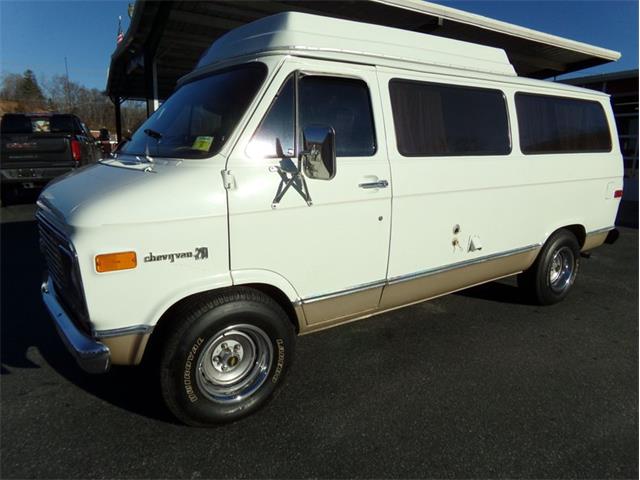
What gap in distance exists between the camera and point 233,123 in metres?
2.70

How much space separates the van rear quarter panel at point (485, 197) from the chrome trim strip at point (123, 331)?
1773 mm

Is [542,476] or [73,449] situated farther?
[73,449]

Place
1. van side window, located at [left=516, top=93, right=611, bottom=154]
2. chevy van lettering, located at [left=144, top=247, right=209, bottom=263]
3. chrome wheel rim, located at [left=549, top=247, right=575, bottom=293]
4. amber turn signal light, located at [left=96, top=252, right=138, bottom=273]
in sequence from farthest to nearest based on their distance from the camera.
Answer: chrome wheel rim, located at [left=549, top=247, right=575, bottom=293]
van side window, located at [left=516, top=93, right=611, bottom=154]
chevy van lettering, located at [left=144, top=247, right=209, bottom=263]
amber turn signal light, located at [left=96, top=252, right=138, bottom=273]

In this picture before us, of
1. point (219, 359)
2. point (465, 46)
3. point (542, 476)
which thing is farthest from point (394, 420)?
point (465, 46)

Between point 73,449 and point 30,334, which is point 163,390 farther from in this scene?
point 30,334

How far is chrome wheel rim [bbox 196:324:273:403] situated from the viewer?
2.77 metres

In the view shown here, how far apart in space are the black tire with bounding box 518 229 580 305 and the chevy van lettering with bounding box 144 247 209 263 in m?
3.55

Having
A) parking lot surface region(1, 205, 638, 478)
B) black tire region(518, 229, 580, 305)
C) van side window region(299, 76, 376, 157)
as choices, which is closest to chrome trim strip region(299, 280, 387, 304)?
parking lot surface region(1, 205, 638, 478)

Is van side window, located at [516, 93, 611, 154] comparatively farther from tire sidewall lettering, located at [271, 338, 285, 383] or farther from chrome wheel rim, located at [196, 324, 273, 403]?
chrome wheel rim, located at [196, 324, 273, 403]

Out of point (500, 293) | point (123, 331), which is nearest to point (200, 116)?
point (123, 331)

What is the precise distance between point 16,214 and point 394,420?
31.8 feet

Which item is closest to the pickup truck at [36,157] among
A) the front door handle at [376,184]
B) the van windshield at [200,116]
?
the van windshield at [200,116]

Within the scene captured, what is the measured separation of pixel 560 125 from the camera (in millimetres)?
4500

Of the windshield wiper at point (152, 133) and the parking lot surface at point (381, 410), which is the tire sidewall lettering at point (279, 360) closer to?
the parking lot surface at point (381, 410)
